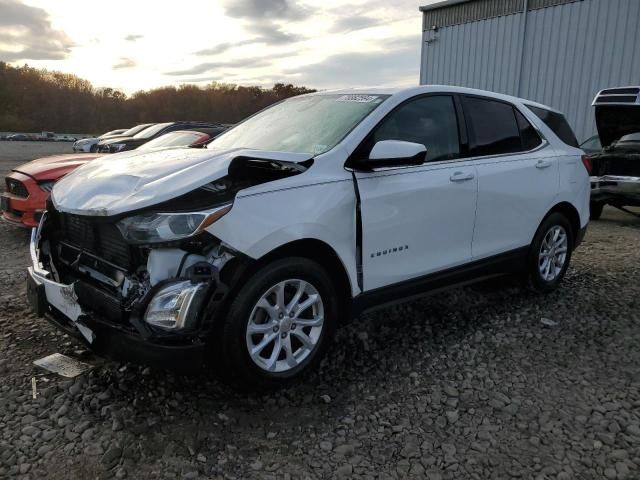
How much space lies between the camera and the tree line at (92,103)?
57.1m

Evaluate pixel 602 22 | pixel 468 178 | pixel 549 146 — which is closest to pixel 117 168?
pixel 468 178

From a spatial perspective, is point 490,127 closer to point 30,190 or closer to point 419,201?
Answer: point 419,201

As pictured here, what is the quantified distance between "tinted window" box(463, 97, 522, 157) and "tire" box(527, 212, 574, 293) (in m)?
0.79

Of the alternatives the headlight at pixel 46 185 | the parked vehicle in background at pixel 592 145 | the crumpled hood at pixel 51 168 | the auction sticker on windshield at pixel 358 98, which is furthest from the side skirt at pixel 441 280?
the parked vehicle in background at pixel 592 145

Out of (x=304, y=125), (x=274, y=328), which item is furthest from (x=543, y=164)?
(x=274, y=328)

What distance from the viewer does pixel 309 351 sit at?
2.99m

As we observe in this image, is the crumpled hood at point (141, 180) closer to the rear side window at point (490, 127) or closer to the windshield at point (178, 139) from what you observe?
the rear side window at point (490, 127)

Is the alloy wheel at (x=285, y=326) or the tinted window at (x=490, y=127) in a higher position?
the tinted window at (x=490, y=127)

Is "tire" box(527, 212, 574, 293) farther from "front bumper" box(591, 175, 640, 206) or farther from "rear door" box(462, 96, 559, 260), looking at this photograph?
"front bumper" box(591, 175, 640, 206)

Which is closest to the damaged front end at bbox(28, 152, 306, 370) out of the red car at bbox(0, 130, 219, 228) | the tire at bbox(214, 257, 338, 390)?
the tire at bbox(214, 257, 338, 390)

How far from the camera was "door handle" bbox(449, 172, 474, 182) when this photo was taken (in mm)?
3600

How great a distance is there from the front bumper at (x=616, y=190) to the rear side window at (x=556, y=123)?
12.2 ft

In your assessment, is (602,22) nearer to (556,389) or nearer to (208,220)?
(556,389)

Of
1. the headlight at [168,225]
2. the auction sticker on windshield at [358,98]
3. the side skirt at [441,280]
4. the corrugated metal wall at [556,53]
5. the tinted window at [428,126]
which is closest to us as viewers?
the headlight at [168,225]
